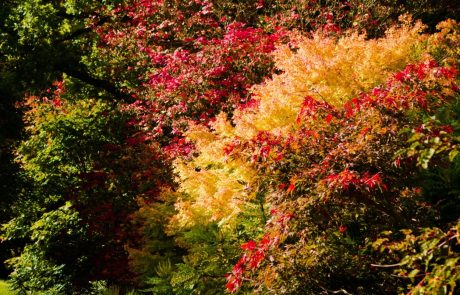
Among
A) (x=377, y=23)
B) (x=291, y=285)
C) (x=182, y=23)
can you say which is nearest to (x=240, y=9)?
(x=182, y=23)

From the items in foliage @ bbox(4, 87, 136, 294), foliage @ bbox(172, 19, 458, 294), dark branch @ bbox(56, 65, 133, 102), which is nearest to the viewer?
foliage @ bbox(172, 19, 458, 294)

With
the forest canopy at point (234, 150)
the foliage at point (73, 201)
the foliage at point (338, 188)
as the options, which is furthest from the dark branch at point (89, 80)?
the foliage at point (338, 188)

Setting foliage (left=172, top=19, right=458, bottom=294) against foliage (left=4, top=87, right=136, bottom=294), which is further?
foliage (left=4, top=87, right=136, bottom=294)

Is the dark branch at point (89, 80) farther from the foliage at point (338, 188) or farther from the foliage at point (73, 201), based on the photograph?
the foliage at point (338, 188)

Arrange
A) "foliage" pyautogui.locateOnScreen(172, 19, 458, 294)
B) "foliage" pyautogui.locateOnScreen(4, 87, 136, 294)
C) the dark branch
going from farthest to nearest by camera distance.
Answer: the dark branch
"foliage" pyautogui.locateOnScreen(4, 87, 136, 294)
"foliage" pyautogui.locateOnScreen(172, 19, 458, 294)

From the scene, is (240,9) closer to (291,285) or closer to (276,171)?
(276,171)

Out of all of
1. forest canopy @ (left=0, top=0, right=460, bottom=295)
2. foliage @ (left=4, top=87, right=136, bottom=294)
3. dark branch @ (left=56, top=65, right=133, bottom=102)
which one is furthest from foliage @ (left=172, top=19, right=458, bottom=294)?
dark branch @ (left=56, top=65, right=133, bottom=102)

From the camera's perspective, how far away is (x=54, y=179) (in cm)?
947

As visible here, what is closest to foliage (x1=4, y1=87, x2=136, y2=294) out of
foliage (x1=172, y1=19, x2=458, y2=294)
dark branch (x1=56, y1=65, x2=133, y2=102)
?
dark branch (x1=56, y1=65, x2=133, y2=102)

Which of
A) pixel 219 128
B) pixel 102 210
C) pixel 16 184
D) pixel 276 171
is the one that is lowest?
pixel 102 210

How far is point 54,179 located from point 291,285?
23.1ft

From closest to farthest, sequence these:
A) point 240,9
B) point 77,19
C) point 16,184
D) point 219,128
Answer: point 219,128, point 16,184, point 240,9, point 77,19

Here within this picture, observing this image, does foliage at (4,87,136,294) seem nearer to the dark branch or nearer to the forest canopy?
the forest canopy

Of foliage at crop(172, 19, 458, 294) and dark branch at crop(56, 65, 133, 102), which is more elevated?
foliage at crop(172, 19, 458, 294)
